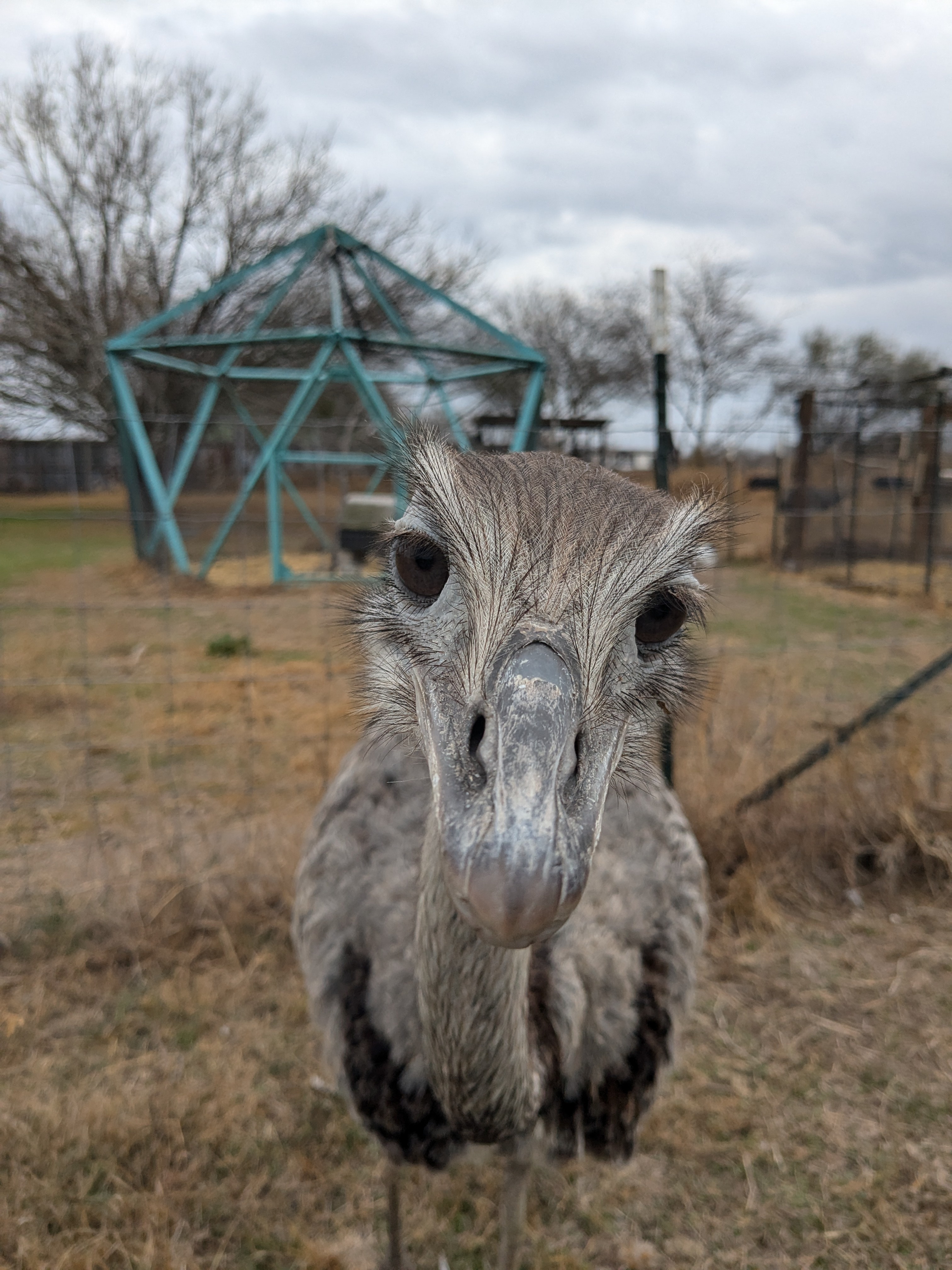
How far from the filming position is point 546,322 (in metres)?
23.8

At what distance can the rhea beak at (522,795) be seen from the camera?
3.09 ft

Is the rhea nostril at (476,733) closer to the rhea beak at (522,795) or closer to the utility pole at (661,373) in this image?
the rhea beak at (522,795)

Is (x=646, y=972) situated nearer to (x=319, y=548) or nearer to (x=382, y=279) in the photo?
(x=319, y=548)

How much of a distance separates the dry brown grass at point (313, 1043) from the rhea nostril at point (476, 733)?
2.74ft

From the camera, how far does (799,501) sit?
13164 mm

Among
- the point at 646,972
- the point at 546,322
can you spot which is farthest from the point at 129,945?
the point at 546,322

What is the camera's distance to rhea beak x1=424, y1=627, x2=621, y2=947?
3.09ft

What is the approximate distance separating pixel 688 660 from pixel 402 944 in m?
1.09

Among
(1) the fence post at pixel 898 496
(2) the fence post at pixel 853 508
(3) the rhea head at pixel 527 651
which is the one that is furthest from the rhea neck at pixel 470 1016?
(1) the fence post at pixel 898 496

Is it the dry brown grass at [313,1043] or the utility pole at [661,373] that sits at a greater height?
the utility pole at [661,373]

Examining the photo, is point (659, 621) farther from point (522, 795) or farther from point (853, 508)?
point (853, 508)

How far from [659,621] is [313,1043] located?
2414 mm

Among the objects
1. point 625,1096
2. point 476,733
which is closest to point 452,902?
point 476,733

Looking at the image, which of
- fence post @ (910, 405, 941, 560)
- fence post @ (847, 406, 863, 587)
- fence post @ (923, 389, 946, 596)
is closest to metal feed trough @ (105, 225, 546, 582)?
fence post @ (847, 406, 863, 587)
